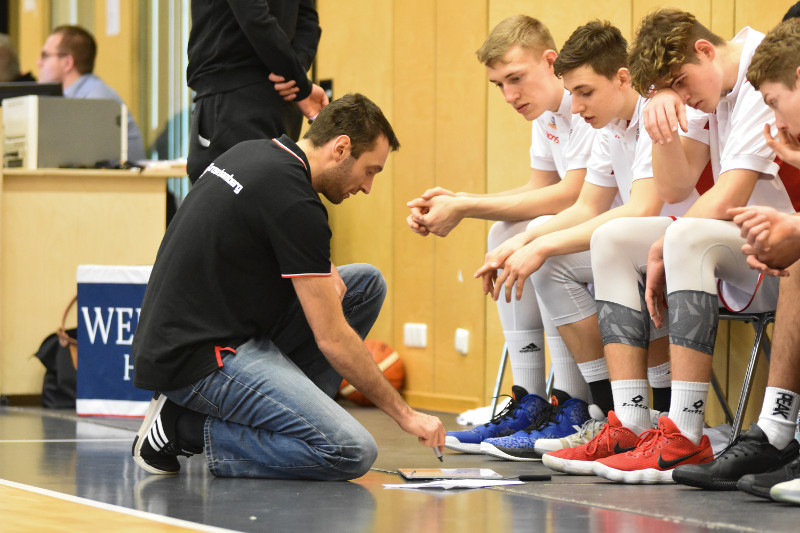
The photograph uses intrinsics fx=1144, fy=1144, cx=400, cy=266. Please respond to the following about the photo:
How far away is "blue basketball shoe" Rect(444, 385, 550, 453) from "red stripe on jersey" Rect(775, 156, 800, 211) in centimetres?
83

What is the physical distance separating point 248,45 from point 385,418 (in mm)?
1434

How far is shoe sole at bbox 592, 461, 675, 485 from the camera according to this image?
2.38m

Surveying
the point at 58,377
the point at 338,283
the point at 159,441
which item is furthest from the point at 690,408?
the point at 58,377

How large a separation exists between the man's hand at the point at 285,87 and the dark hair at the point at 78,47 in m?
3.09

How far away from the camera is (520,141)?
4.16 m

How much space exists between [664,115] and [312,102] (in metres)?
1.25

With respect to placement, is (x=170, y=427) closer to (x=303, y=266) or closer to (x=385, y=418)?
(x=303, y=266)

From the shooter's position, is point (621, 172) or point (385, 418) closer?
point (621, 172)

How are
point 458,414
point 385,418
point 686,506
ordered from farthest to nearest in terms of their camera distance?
point 458,414
point 385,418
point 686,506

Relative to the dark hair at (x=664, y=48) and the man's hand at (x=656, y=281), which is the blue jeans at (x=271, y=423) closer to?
the man's hand at (x=656, y=281)

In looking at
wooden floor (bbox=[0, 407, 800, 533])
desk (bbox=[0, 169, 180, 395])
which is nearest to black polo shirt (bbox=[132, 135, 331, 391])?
wooden floor (bbox=[0, 407, 800, 533])

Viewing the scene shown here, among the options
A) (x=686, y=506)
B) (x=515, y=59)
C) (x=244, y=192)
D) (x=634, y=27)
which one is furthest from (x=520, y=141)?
(x=686, y=506)

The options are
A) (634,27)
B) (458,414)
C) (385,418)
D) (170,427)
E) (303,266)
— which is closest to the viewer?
(303,266)

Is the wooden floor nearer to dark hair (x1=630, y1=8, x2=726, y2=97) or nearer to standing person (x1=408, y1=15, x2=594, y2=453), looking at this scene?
standing person (x1=408, y1=15, x2=594, y2=453)
